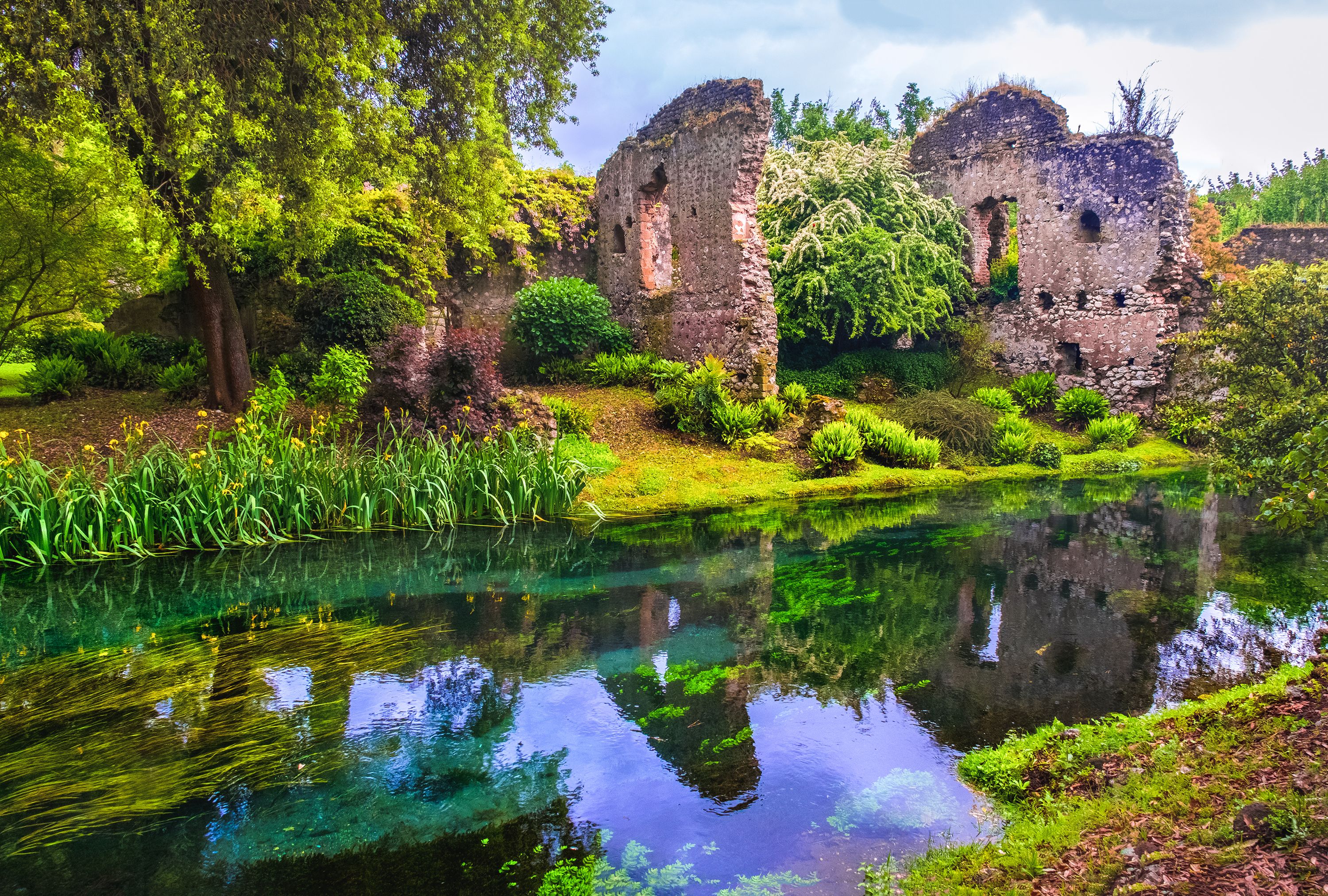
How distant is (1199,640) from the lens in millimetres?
5770

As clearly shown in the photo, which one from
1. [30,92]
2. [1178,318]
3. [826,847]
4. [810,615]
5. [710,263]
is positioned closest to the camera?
[826,847]

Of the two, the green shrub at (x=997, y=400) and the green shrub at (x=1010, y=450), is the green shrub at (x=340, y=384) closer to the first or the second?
the green shrub at (x=1010, y=450)

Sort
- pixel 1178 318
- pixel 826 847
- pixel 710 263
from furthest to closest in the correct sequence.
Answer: pixel 1178 318, pixel 710 263, pixel 826 847

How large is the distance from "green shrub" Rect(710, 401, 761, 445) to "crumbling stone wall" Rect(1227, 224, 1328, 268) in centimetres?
1696

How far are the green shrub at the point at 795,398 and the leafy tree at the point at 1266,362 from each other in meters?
6.37

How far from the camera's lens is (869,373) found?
57.7 feet

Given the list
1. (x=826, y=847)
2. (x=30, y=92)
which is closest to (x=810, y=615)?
(x=826, y=847)

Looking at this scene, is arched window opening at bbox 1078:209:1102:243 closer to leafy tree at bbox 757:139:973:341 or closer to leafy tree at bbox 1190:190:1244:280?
leafy tree at bbox 1190:190:1244:280

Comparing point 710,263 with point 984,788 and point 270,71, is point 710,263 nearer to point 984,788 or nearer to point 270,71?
point 270,71

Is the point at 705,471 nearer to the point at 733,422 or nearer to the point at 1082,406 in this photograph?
the point at 733,422

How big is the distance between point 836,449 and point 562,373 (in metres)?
5.99

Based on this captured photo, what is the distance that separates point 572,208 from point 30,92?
34.9 feet

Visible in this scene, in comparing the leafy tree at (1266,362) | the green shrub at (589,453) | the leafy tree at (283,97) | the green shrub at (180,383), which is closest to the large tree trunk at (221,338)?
the leafy tree at (283,97)

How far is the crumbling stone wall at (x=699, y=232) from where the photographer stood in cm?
1514
